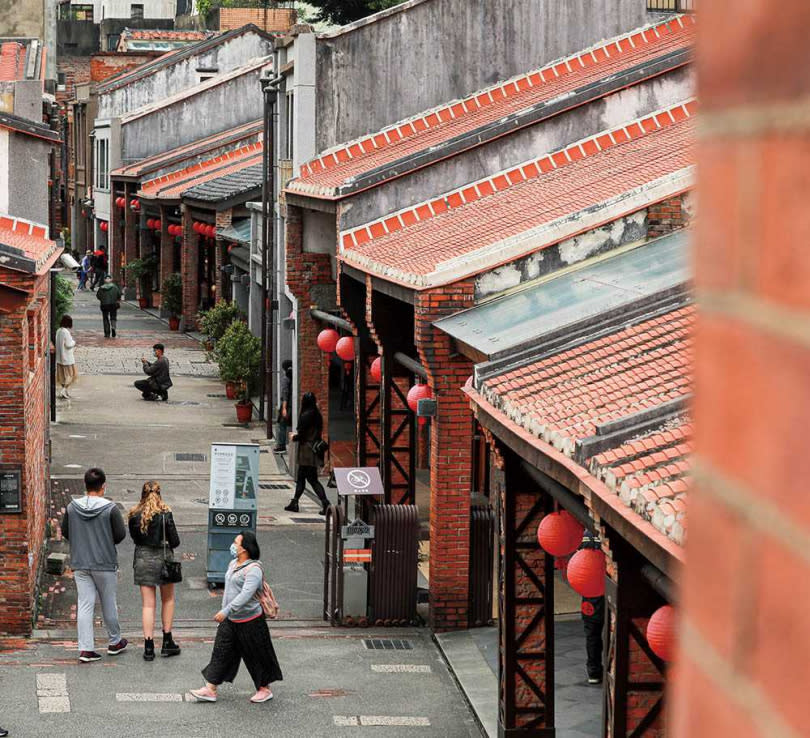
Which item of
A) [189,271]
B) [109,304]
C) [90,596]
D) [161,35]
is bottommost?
[109,304]

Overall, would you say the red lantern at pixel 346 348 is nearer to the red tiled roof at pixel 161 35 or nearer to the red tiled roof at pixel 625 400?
the red tiled roof at pixel 625 400

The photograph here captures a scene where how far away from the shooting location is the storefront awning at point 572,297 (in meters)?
13.1

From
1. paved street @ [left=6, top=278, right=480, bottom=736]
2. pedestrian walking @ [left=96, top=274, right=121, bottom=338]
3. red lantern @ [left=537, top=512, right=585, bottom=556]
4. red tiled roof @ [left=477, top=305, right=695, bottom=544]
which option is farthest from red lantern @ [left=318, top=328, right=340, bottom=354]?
pedestrian walking @ [left=96, top=274, right=121, bottom=338]

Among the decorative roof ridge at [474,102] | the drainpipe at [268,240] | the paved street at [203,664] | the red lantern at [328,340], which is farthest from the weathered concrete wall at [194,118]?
the paved street at [203,664]

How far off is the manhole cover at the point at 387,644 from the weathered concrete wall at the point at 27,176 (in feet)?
25.8

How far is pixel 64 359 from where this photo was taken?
104ft

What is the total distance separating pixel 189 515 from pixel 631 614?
14159mm

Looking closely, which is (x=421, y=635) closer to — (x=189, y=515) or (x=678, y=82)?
(x=189, y=515)

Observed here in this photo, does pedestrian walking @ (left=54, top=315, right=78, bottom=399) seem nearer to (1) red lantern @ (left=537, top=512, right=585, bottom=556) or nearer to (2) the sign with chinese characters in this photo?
(2) the sign with chinese characters

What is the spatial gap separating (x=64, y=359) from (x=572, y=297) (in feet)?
64.2

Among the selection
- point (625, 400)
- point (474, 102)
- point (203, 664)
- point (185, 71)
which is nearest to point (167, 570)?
point (203, 664)

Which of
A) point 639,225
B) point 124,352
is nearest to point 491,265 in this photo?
point 639,225

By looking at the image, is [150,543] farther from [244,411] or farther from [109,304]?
[109,304]

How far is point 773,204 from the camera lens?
0.98 meters
